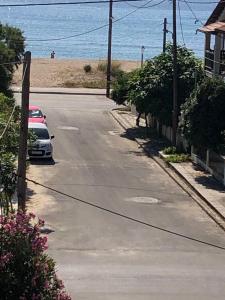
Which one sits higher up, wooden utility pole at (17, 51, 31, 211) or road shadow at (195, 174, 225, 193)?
wooden utility pole at (17, 51, 31, 211)

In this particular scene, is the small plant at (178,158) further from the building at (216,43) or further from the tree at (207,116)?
the building at (216,43)

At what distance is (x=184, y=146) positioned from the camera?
35406 millimetres

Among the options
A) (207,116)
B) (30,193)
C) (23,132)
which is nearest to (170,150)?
(207,116)

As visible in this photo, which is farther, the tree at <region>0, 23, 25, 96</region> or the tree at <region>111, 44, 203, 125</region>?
the tree at <region>0, 23, 25, 96</region>

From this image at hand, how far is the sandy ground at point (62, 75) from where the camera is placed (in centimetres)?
7425

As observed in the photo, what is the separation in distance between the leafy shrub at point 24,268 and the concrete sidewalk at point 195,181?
12.5 m

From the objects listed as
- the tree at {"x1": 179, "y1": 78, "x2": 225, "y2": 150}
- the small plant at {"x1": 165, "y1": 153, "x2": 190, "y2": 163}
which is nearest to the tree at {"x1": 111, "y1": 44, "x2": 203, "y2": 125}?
the small plant at {"x1": 165, "y1": 153, "x2": 190, "y2": 163}

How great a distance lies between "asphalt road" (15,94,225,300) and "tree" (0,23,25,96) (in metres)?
12.8

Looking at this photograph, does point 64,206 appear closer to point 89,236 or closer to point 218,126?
point 89,236

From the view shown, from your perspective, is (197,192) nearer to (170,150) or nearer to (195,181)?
(195,181)

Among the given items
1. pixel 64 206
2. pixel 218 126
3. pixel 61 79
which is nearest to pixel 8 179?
pixel 64 206

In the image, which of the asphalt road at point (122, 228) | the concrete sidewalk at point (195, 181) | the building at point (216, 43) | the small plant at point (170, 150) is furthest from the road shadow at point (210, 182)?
the building at point (216, 43)

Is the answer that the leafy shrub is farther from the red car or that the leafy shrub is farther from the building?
the red car

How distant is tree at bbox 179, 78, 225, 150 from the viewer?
96.4 feet
